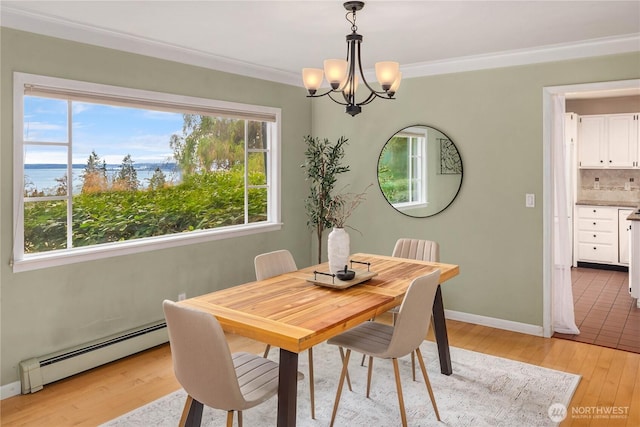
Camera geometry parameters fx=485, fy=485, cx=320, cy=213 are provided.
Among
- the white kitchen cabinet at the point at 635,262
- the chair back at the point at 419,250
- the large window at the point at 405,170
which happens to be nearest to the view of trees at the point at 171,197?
the large window at the point at 405,170

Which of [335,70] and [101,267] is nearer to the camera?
[335,70]

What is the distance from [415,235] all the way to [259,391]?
2.90m

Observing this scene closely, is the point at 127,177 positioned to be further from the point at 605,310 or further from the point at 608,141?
the point at 608,141

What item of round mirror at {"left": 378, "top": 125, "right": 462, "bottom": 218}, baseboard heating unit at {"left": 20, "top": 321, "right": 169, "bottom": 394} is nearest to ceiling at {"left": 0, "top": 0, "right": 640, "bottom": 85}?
round mirror at {"left": 378, "top": 125, "right": 462, "bottom": 218}

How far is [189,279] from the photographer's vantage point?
13.5 feet

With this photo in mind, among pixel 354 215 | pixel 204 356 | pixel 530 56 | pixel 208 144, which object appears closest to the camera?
pixel 204 356

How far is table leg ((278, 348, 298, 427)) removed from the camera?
2.05m

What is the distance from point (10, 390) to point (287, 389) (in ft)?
6.75

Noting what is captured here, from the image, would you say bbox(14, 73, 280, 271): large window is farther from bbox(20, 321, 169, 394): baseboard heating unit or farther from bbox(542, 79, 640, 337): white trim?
bbox(542, 79, 640, 337): white trim

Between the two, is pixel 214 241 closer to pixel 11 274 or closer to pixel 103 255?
pixel 103 255

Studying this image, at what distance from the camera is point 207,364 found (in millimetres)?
1972

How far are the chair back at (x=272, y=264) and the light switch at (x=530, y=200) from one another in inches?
83.8

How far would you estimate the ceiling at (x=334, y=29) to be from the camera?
288 centimetres

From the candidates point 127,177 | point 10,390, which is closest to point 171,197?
point 127,177
